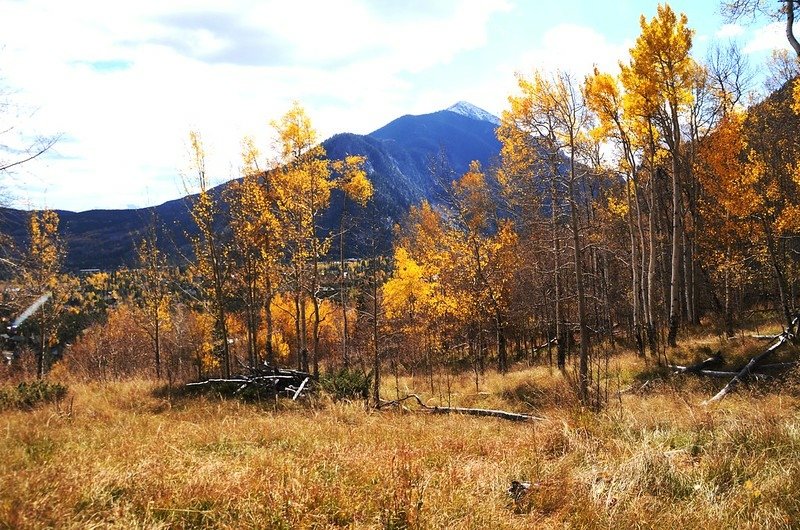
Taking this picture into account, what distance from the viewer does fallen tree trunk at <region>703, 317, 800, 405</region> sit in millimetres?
10023

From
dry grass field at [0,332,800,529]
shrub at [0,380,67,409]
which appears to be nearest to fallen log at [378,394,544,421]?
dry grass field at [0,332,800,529]

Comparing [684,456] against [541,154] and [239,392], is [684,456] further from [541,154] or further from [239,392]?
[239,392]

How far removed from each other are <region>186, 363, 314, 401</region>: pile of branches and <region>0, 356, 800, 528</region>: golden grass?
5.13 metres

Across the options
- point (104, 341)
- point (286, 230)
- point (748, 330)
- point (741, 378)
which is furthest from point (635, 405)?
point (104, 341)

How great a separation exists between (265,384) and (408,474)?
973cm

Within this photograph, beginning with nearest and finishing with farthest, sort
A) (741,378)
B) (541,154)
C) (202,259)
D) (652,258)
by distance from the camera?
(741,378)
(541,154)
(652,258)
(202,259)

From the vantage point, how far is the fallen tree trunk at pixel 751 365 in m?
10.0

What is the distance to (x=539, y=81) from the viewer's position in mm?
12188

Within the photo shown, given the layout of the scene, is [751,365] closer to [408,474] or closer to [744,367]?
[744,367]

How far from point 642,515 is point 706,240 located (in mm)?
24203

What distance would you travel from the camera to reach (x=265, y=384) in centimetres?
1320

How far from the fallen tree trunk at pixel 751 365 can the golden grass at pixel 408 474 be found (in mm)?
2966

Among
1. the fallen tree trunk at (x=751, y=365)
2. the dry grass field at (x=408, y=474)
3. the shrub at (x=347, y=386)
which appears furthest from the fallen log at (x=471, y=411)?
the fallen tree trunk at (x=751, y=365)

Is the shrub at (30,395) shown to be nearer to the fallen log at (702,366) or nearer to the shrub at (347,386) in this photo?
the shrub at (347,386)
